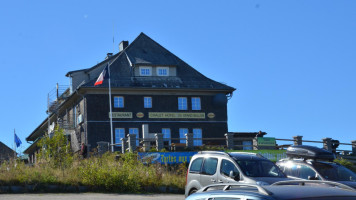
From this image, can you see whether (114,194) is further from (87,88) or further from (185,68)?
(185,68)

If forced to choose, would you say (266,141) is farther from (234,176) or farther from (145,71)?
(234,176)

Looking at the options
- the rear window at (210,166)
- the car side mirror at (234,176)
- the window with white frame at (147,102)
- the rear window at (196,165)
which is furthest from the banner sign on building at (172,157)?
the car side mirror at (234,176)

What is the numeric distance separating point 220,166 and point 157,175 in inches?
381

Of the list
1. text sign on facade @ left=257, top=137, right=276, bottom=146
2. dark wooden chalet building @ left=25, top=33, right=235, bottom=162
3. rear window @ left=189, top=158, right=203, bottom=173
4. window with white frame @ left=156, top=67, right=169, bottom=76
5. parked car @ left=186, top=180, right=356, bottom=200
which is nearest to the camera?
parked car @ left=186, top=180, right=356, bottom=200

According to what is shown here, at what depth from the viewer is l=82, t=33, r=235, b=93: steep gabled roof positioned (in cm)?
5303

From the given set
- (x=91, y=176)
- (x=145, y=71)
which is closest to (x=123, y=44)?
(x=145, y=71)

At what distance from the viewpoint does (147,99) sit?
52750mm

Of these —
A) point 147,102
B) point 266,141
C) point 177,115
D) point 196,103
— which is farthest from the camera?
point 196,103

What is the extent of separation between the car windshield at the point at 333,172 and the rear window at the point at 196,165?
3301 mm

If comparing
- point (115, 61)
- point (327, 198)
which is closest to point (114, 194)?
point (327, 198)

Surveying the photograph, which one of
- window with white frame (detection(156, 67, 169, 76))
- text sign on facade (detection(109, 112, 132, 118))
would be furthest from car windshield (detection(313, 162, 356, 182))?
window with white frame (detection(156, 67, 169, 76))

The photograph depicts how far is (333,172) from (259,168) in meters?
2.53

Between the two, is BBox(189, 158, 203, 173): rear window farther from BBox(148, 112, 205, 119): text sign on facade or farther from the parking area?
BBox(148, 112, 205, 119): text sign on facade

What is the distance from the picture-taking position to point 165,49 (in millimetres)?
57125
